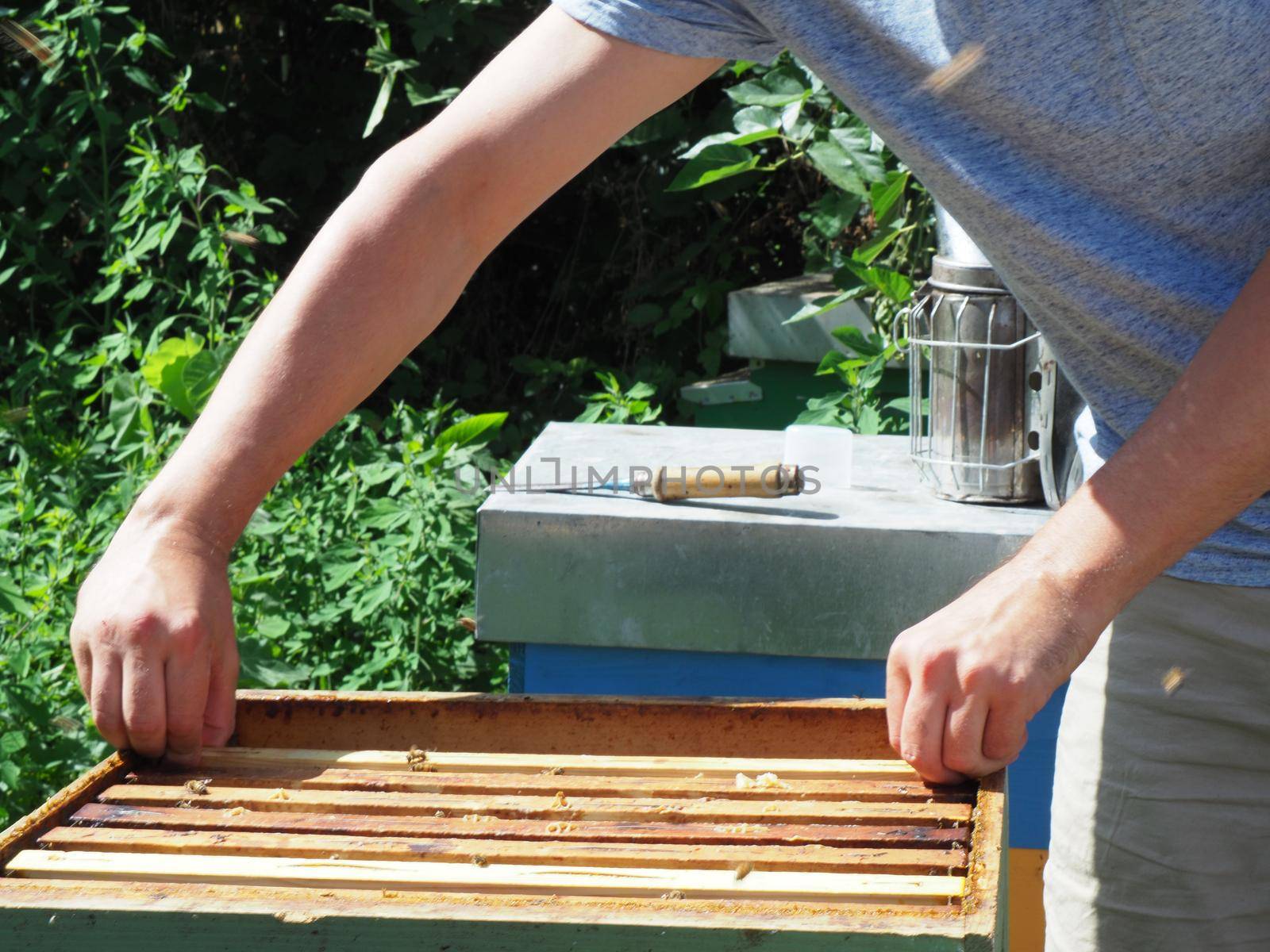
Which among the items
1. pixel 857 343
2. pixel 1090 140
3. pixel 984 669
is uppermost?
pixel 1090 140

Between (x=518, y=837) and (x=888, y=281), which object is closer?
(x=518, y=837)

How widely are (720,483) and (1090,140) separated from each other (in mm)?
664

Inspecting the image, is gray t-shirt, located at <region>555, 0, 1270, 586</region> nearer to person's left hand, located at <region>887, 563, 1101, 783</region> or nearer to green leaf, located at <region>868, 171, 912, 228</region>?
person's left hand, located at <region>887, 563, 1101, 783</region>

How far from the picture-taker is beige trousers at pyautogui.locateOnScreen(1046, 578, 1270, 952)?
139cm

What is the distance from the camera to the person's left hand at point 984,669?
101 cm

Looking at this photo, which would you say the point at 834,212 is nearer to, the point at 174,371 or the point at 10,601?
the point at 174,371

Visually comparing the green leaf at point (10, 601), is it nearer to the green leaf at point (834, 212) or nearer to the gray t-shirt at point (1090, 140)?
the gray t-shirt at point (1090, 140)

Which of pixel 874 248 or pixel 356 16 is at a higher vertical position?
pixel 356 16

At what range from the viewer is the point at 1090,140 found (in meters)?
1.26

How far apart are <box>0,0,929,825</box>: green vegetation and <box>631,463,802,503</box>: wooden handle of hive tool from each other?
811 mm

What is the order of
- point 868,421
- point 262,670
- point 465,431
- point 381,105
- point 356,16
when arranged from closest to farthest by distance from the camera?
point 262,670 < point 868,421 < point 465,431 < point 381,105 < point 356,16

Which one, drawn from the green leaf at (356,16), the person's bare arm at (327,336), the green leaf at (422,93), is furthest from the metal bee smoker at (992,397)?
the green leaf at (356,16)

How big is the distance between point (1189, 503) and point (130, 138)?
132 inches

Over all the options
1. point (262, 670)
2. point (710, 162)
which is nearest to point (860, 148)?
point (710, 162)
